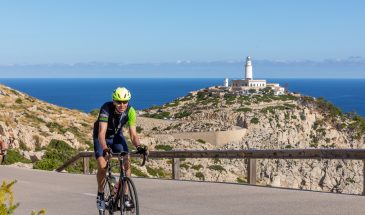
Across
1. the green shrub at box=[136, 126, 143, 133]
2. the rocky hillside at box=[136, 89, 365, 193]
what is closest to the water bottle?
the rocky hillside at box=[136, 89, 365, 193]

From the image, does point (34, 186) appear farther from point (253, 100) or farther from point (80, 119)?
point (253, 100)

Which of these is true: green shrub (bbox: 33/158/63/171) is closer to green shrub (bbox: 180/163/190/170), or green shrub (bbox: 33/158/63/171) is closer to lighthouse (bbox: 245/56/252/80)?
green shrub (bbox: 180/163/190/170)

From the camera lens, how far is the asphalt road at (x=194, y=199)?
11.0 meters

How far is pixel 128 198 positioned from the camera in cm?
859

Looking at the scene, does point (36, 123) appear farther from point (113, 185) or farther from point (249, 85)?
point (249, 85)

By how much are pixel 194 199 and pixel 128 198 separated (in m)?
4.00

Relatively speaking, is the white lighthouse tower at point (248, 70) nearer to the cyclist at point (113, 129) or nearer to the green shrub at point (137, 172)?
the green shrub at point (137, 172)

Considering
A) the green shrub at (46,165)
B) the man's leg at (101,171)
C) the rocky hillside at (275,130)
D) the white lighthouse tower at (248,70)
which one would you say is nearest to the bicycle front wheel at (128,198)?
the man's leg at (101,171)

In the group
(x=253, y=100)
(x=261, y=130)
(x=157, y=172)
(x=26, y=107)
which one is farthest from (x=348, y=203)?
(x=253, y=100)

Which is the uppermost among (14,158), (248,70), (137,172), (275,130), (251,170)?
(248,70)

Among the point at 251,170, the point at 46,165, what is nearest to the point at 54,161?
the point at 46,165

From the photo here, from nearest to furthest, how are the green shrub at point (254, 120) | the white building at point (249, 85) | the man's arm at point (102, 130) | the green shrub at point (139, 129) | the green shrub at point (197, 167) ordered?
the man's arm at point (102, 130)
the green shrub at point (197, 167)
the green shrub at point (139, 129)
the green shrub at point (254, 120)
the white building at point (249, 85)

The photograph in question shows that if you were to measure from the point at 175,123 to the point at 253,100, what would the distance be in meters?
40.9

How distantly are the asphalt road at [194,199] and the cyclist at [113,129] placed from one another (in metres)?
1.85
